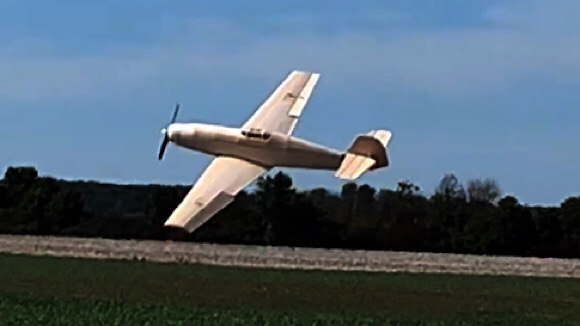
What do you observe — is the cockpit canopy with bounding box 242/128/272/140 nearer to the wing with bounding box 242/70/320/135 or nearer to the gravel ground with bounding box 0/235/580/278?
the wing with bounding box 242/70/320/135

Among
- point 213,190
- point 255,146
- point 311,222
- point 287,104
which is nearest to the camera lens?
point 213,190

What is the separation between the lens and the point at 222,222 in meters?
106

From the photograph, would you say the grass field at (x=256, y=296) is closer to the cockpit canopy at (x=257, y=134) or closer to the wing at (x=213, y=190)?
the wing at (x=213, y=190)

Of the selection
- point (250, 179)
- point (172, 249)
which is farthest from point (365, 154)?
point (172, 249)

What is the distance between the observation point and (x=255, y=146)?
178 feet

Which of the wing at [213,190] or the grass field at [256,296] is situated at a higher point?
the wing at [213,190]

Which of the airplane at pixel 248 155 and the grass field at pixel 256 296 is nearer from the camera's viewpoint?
Answer: the grass field at pixel 256 296

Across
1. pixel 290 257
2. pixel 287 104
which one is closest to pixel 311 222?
pixel 290 257

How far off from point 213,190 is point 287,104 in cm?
1217

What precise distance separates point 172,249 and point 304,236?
12.9 metres

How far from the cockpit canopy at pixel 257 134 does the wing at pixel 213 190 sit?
1.31m

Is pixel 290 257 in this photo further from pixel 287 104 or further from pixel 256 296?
pixel 256 296

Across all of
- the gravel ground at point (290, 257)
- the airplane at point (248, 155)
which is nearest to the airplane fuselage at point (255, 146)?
the airplane at point (248, 155)

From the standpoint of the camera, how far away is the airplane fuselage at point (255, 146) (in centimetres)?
5312
